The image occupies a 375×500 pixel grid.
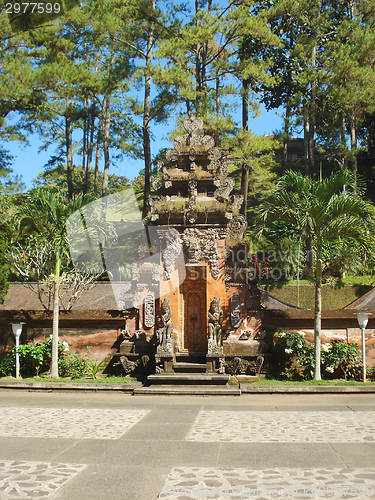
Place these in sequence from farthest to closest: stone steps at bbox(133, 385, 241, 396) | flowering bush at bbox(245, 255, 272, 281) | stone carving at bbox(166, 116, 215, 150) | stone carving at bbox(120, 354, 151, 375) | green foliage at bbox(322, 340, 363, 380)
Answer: flowering bush at bbox(245, 255, 272, 281) → stone carving at bbox(166, 116, 215, 150) → stone carving at bbox(120, 354, 151, 375) → green foliage at bbox(322, 340, 363, 380) → stone steps at bbox(133, 385, 241, 396)

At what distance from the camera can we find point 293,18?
29.0 meters

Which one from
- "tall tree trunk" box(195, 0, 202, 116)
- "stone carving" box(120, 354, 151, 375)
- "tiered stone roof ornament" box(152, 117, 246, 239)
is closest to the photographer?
"stone carving" box(120, 354, 151, 375)

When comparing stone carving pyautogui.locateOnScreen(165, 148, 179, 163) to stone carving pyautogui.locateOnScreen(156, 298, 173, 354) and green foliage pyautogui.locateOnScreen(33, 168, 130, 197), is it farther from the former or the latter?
green foliage pyautogui.locateOnScreen(33, 168, 130, 197)

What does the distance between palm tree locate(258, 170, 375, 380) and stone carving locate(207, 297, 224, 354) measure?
8.41 ft

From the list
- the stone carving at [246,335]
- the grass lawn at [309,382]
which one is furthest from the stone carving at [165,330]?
the grass lawn at [309,382]

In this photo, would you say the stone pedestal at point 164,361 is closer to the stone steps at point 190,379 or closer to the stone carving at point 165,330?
the stone carving at point 165,330

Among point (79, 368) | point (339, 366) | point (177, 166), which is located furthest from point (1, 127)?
point (339, 366)

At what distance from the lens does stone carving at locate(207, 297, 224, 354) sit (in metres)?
13.6

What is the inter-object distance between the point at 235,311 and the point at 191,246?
2.29 meters

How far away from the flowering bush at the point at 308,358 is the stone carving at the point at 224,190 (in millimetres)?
4466

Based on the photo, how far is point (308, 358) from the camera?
1377cm

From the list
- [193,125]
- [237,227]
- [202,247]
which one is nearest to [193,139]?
[193,125]

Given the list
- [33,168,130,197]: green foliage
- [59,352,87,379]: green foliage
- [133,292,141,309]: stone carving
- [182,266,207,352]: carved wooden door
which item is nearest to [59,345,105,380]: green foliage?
[59,352,87,379]: green foliage

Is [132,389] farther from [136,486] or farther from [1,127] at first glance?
[1,127]
